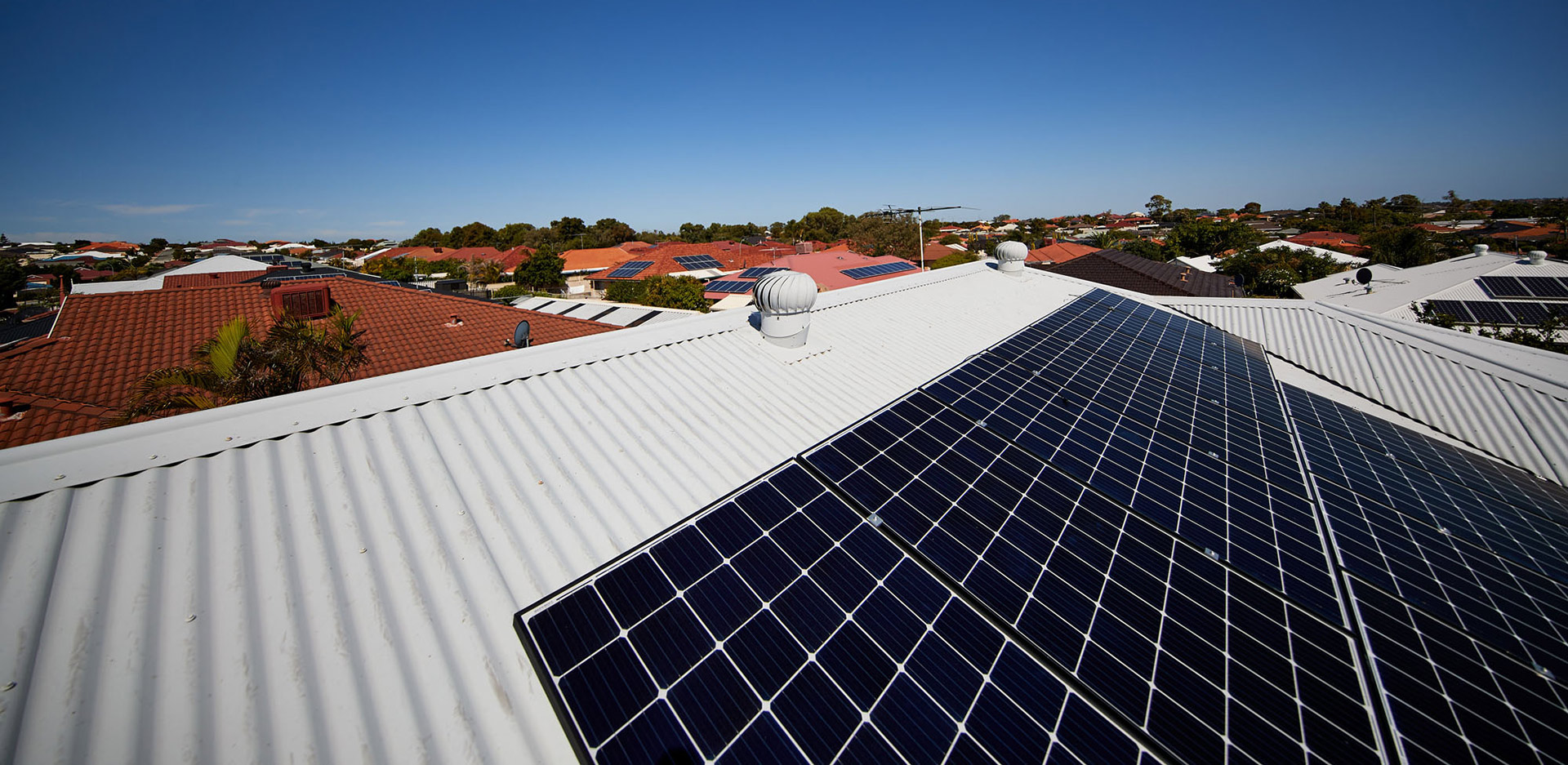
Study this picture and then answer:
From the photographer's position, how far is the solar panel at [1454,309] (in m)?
24.0

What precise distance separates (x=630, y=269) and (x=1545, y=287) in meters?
64.1

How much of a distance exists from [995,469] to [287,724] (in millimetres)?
6988

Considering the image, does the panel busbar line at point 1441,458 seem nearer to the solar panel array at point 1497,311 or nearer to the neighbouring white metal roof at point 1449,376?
the neighbouring white metal roof at point 1449,376

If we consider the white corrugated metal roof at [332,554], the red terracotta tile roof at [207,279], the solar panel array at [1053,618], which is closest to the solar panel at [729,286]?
the red terracotta tile roof at [207,279]

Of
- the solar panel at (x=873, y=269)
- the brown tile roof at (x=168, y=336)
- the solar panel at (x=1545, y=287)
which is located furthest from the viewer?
the solar panel at (x=873, y=269)

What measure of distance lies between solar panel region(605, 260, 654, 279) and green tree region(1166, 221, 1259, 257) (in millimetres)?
73045

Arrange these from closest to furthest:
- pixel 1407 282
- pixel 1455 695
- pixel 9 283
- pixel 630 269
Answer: pixel 1455 695
pixel 1407 282
pixel 9 283
pixel 630 269

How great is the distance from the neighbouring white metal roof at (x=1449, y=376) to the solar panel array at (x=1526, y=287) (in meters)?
20.2

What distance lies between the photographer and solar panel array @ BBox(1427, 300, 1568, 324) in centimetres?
2398

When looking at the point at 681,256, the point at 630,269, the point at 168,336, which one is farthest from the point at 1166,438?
the point at 681,256

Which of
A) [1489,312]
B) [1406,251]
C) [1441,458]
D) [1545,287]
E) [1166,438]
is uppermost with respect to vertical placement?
[1406,251]

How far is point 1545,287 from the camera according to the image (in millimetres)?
26875

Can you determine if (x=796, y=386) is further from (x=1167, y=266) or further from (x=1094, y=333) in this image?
(x=1167, y=266)

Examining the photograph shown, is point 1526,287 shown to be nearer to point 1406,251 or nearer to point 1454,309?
point 1454,309
